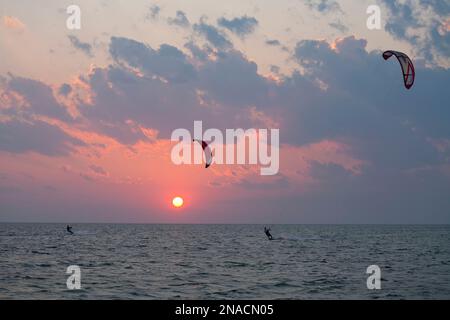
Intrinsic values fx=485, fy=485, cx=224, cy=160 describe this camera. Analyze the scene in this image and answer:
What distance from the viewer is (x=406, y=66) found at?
30.0 m

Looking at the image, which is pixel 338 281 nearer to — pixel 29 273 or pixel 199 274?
pixel 199 274

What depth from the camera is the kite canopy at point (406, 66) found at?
1110 inches

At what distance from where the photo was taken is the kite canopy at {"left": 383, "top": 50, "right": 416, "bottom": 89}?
28.2m

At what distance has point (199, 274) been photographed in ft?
119
